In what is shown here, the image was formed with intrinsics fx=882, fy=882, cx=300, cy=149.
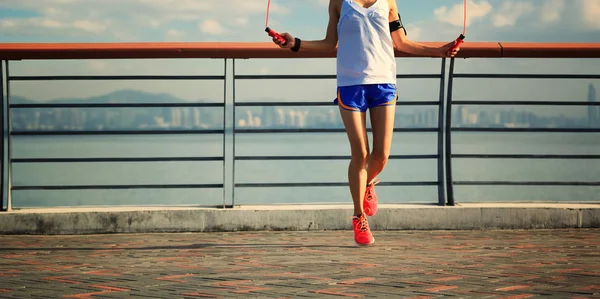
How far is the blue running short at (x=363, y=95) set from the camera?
18.1 ft

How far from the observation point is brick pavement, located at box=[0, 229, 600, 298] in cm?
412

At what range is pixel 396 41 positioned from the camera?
19.0 ft

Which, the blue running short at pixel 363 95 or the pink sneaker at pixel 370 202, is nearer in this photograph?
the blue running short at pixel 363 95

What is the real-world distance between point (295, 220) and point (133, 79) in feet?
5.52

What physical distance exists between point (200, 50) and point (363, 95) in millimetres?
1463

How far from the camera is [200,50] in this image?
6.39m

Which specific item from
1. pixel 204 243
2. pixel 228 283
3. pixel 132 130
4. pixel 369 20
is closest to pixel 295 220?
pixel 204 243

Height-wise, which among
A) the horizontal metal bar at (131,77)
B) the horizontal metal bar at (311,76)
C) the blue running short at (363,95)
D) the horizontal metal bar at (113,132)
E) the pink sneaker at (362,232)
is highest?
the horizontal metal bar at (311,76)

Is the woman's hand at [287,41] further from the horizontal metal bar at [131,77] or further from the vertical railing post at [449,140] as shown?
the vertical railing post at [449,140]

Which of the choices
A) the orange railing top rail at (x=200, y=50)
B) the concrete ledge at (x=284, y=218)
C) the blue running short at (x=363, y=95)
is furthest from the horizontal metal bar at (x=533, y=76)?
the blue running short at (x=363, y=95)

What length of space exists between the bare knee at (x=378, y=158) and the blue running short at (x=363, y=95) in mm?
373

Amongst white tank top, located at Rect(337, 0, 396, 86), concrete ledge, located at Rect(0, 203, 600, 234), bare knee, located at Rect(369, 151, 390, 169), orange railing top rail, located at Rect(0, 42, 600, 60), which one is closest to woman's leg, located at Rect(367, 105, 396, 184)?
bare knee, located at Rect(369, 151, 390, 169)

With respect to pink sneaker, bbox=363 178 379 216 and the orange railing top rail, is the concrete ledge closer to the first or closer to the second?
pink sneaker, bbox=363 178 379 216

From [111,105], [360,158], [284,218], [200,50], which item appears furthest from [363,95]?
[111,105]
